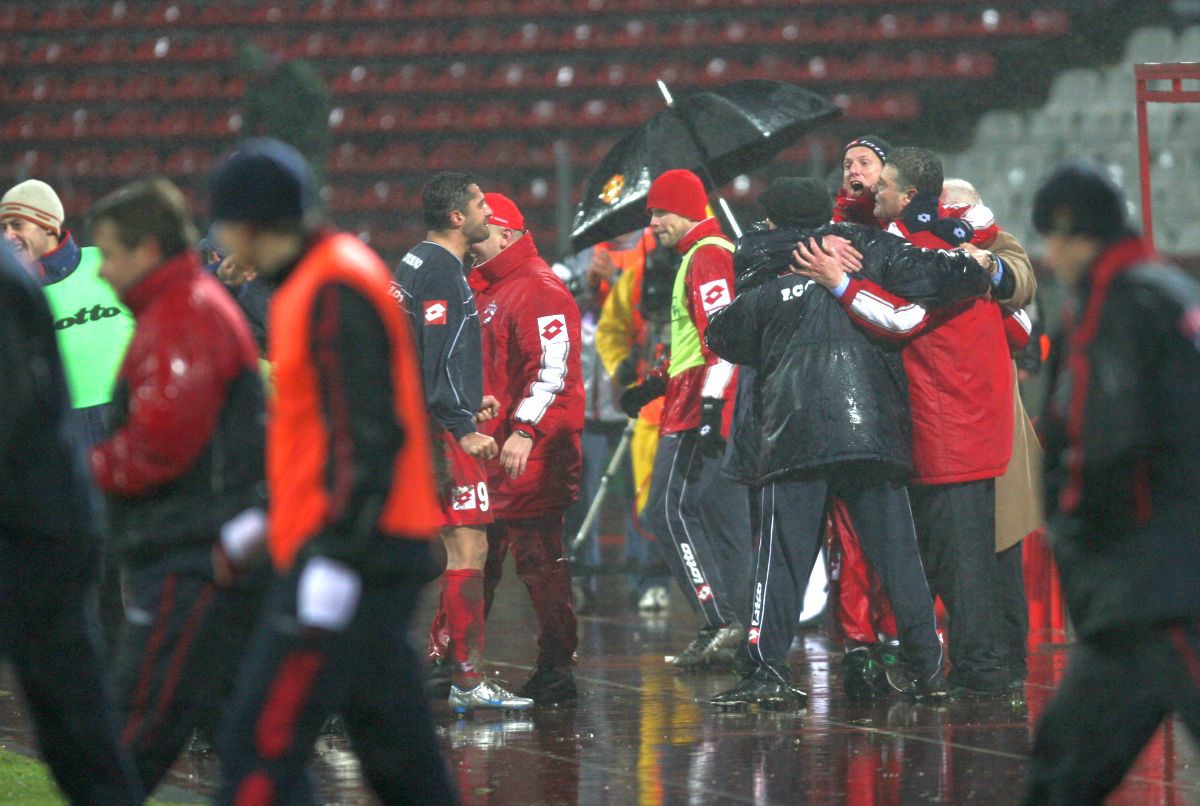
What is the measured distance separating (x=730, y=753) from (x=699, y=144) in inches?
167

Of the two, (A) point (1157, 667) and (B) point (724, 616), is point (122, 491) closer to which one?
(A) point (1157, 667)

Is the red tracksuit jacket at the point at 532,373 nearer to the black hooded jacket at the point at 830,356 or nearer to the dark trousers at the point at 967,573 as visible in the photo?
the black hooded jacket at the point at 830,356

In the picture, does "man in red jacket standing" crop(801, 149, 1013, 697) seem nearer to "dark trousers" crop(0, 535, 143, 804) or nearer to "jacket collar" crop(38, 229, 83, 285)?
"jacket collar" crop(38, 229, 83, 285)

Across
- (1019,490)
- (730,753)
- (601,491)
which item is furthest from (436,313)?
(601,491)

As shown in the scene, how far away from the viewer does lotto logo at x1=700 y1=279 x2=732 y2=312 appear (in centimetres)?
840

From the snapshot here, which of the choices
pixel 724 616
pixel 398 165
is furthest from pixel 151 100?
pixel 724 616

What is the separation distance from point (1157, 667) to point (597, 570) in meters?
9.06

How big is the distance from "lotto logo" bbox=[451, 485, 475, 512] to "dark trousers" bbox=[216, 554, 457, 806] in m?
3.42

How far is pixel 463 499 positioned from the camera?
7352 millimetres

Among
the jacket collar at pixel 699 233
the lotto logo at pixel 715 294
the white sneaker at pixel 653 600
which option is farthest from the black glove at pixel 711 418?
the white sneaker at pixel 653 600

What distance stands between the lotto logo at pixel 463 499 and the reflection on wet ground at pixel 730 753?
31.8 inches

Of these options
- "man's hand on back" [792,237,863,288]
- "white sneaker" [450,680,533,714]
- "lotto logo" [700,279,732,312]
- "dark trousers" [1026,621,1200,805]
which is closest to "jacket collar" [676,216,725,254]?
"lotto logo" [700,279,732,312]

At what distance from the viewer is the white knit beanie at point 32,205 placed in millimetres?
7500

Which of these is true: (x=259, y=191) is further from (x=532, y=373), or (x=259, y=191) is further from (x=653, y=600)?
(x=653, y=600)
